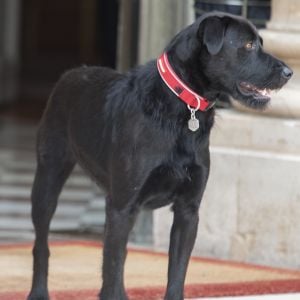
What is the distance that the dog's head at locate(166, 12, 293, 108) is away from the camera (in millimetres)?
5750

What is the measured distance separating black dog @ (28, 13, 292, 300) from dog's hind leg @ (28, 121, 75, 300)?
35 cm

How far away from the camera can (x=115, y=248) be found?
5.93 meters

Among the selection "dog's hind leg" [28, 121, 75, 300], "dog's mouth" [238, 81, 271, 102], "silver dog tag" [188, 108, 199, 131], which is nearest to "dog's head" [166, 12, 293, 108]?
"dog's mouth" [238, 81, 271, 102]

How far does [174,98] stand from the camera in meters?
5.86

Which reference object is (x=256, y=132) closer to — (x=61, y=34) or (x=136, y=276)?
(x=136, y=276)

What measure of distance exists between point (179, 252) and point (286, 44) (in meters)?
2.23

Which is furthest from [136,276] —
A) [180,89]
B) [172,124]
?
[180,89]

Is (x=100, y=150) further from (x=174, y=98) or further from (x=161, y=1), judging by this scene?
(x=161, y=1)

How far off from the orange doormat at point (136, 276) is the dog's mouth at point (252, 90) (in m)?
1.58

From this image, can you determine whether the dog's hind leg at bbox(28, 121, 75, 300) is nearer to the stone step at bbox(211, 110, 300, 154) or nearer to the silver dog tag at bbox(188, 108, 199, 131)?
the silver dog tag at bbox(188, 108, 199, 131)

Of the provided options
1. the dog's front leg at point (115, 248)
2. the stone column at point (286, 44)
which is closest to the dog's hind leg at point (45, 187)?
the dog's front leg at point (115, 248)

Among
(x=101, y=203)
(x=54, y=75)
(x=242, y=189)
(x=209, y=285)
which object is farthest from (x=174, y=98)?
(x=54, y=75)

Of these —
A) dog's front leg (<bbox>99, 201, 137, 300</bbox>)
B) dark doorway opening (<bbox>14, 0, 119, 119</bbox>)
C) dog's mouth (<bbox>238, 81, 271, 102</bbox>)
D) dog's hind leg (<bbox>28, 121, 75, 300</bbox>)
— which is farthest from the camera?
dark doorway opening (<bbox>14, 0, 119, 119</bbox>)

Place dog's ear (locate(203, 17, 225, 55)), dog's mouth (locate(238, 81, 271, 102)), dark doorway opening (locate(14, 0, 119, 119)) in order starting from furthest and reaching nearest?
dark doorway opening (locate(14, 0, 119, 119)), dog's mouth (locate(238, 81, 271, 102)), dog's ear (locate(203, 17, 225, 55))
